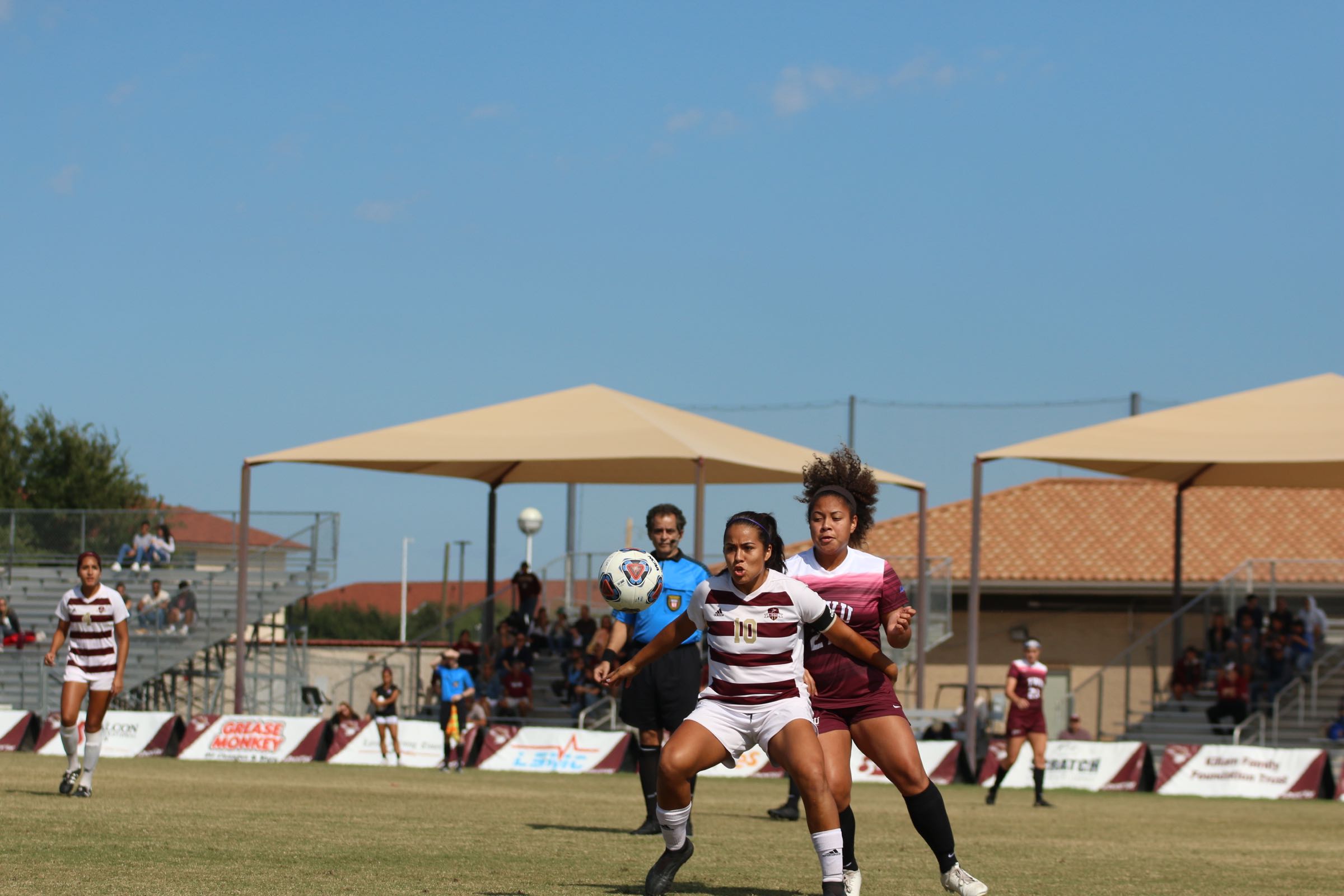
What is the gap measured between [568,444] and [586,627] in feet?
17.1

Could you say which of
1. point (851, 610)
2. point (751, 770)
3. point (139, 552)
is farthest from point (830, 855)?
point (139, 552)

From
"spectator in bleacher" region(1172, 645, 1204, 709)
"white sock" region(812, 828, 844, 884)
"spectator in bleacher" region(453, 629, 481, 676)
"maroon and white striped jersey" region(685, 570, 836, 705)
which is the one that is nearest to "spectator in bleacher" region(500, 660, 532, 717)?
"spectator in bleacher" region(453, 629, 481, 676)

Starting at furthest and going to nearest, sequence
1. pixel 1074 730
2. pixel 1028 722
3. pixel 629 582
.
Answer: pixel 1074 730
pixel 1028 722
pixel 629 582

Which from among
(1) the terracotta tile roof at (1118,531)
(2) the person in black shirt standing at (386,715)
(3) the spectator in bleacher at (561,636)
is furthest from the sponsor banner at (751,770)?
(1) the terracotta tile roof at (1118,531)

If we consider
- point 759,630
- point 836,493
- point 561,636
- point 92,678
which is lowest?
point 561,636

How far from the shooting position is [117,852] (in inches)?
341

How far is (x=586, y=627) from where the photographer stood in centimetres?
2786

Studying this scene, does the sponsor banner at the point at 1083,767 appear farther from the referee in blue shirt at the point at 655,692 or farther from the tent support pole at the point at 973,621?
the referee in blue shirt at the point at 655,692

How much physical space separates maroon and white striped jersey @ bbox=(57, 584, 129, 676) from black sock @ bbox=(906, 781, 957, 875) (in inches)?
290

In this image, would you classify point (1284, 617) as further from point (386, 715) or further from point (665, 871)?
point (665, 871)

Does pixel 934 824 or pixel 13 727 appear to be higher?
pixel 934 824

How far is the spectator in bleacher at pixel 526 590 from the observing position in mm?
29156

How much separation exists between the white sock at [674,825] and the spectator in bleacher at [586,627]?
19844mm

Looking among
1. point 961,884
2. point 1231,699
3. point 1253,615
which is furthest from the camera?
point 1253,615
